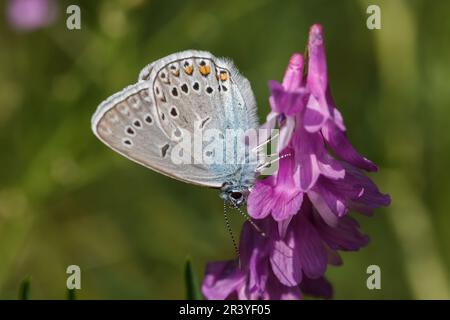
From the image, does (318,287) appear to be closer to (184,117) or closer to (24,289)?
(184,117)

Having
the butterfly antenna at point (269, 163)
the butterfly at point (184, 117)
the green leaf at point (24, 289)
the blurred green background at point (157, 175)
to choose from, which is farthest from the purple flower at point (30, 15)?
the green leaf at point (24, 289)

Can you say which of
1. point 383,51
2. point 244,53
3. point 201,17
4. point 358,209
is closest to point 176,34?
point 201,17

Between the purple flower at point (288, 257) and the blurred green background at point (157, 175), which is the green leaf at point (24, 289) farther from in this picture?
the blurred green background at point (157, 175)

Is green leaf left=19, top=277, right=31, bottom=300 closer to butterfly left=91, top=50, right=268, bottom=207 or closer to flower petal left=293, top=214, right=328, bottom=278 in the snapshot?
butterfly left=91, top=50, right=268, bottom=207

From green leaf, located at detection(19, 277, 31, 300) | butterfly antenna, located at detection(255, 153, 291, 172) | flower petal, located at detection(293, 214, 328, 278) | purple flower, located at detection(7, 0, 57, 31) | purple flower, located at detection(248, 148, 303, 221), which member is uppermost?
purple flower, located at detection(7, 0, 57, 31)

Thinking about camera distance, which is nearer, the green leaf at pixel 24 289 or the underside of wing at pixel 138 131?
the green leaf at pixel 24 289

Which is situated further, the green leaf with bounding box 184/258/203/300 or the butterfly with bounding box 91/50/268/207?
the butterfly with bounding box 91/50/268/207

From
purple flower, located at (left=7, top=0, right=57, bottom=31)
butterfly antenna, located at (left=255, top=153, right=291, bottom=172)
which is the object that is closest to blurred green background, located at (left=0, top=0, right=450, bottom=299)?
purple flower, located at (left=7, top=0, right=57, bottom=31)
